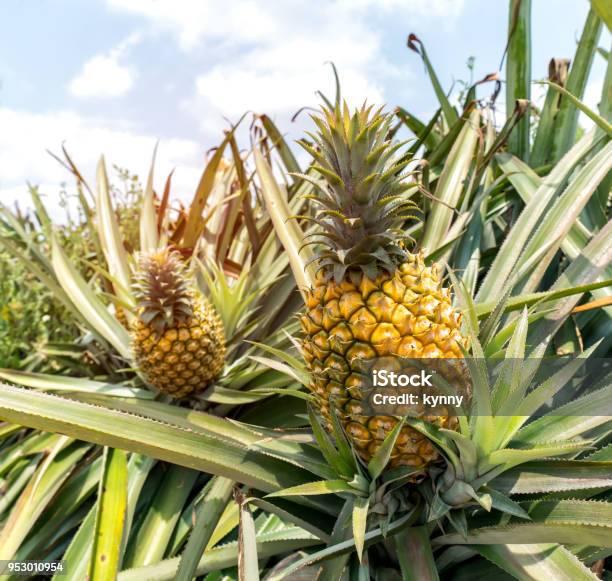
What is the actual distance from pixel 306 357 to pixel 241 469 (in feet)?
0.87

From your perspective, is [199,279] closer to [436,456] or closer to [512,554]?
[436,456]

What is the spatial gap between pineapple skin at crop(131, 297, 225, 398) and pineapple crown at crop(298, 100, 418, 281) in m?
0.89

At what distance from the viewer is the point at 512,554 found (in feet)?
2.81

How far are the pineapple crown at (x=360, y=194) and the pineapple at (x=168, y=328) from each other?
34.8 inches

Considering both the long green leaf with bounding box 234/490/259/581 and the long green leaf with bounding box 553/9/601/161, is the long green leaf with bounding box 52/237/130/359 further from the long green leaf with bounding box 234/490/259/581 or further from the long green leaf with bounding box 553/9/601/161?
the long green leaf with bounding box 553/9/601/161

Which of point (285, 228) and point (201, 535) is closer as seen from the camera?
point (201, 535)

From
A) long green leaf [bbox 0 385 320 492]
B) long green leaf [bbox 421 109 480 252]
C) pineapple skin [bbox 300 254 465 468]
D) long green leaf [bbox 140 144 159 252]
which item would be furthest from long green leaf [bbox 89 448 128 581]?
long green leaf [bbox 140 144 159 252]

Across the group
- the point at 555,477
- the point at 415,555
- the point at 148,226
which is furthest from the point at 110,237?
the point at 555,477

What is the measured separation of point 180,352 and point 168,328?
0.32 feet

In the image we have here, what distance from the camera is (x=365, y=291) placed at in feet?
2.88

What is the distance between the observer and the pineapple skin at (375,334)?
859mm

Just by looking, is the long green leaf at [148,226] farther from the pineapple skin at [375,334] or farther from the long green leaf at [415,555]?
the long green leaf at [415,555]

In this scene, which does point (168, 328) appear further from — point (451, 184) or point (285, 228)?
point (451, 184)

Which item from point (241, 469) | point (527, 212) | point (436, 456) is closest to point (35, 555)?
point (241, 469)
